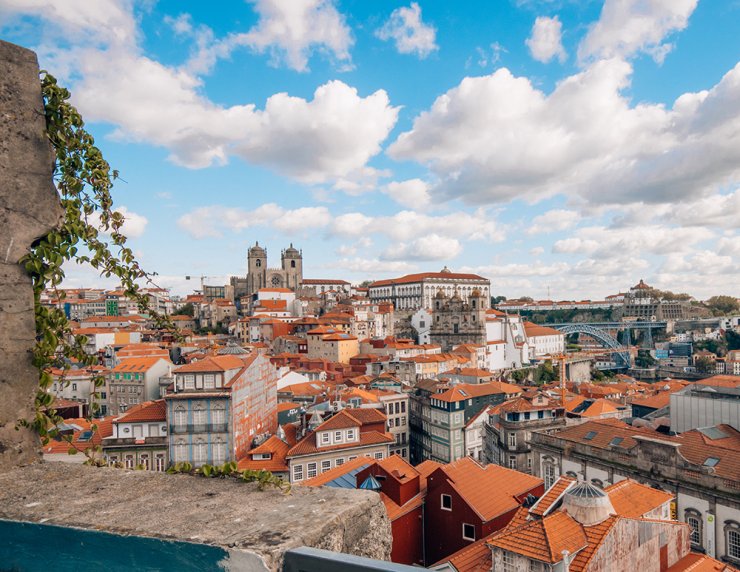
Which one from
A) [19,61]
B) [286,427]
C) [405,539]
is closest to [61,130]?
[19,61]

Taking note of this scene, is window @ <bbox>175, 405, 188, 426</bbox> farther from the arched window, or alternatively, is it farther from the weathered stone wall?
the weathered stone wall

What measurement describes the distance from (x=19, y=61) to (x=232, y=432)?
73.1 ft

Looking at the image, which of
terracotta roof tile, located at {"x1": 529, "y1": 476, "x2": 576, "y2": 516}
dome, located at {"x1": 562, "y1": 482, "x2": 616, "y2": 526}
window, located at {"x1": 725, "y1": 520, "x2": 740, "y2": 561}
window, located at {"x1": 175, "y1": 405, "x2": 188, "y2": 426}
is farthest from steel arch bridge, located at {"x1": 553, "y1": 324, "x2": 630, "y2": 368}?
dome, located at {"x1": 562, "y1": 482, "x2": 616, "y2": 526}

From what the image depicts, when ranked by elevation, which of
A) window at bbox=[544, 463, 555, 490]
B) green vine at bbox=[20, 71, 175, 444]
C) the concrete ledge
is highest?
green vine at bbox=[20, 71, 175, 444]

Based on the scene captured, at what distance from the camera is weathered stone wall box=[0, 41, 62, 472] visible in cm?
287

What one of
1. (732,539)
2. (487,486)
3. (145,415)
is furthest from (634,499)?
(145,415)

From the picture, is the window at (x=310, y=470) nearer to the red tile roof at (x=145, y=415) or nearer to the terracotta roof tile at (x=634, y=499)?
the red tile roof at (x=145, y=415)

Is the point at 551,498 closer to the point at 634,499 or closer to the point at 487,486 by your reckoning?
the point at 634,499

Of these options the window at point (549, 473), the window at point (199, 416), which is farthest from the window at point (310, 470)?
the window at point (549, 473)

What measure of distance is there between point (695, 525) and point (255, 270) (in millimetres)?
95978

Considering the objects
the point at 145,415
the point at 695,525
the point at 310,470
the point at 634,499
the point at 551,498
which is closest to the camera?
the point at 551,498

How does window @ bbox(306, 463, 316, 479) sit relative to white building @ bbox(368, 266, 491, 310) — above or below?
below

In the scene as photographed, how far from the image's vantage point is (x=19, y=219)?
115 inches

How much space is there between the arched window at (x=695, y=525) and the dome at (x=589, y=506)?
18.6 ft
